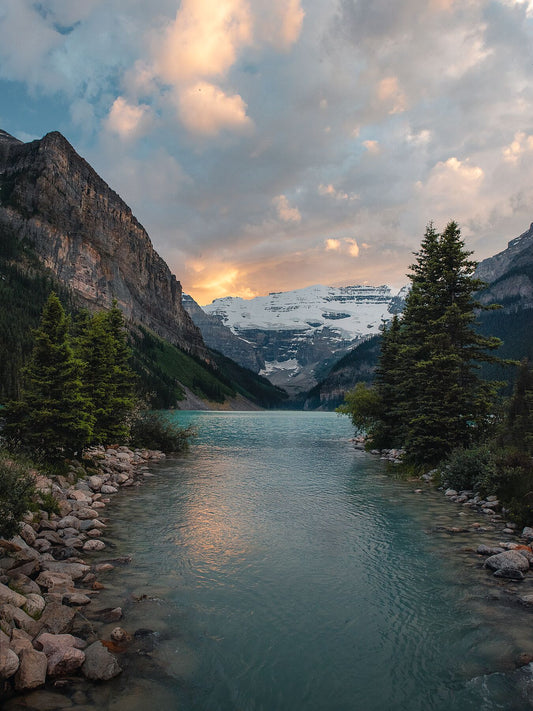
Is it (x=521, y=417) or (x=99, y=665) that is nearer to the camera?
(x=99, y=665)

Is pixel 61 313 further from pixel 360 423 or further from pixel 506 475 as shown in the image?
pixel 360 423

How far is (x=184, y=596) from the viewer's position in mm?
10781

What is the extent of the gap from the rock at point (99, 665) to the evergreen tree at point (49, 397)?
15.3m

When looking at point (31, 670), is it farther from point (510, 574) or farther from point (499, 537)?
point (499, 537)

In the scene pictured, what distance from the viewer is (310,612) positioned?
33.3 ft

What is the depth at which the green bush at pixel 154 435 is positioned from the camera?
38.9 meters

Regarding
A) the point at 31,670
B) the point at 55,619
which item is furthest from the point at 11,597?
the point at 31,670

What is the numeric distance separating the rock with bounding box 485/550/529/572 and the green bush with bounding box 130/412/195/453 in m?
32.2

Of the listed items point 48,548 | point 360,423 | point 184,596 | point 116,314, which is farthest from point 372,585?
point 360,423

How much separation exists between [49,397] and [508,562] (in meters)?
21.4

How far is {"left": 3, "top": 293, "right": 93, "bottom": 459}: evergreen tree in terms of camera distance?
67.5 ft

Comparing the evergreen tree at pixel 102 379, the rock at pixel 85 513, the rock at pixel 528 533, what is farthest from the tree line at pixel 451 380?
the evergreen tree at pixel 102 379

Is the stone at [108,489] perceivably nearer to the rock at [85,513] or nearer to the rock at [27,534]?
the rock at [85,513]

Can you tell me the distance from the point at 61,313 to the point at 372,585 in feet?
65.5
